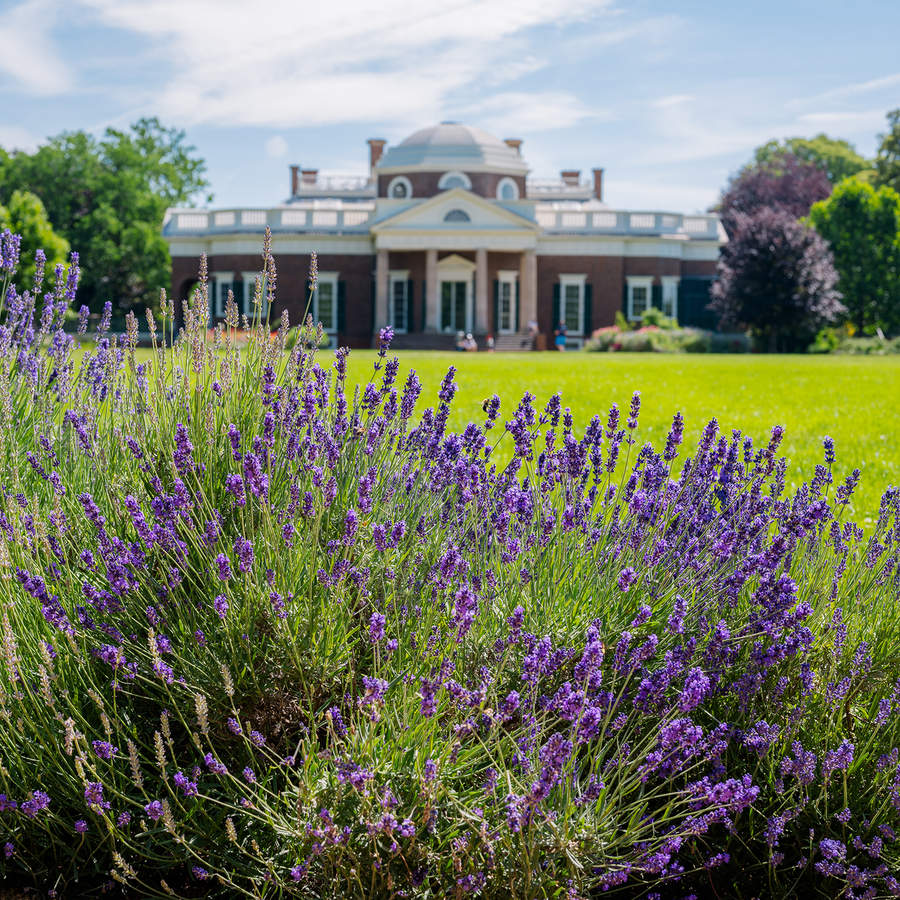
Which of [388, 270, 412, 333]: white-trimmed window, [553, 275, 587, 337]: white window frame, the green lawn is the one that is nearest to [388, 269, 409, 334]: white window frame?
[388, 270, 412, 333]: white-trimmed window

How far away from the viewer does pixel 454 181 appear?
39.5 m

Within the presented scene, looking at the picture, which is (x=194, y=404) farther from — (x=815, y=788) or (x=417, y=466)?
(x=815, y=788)

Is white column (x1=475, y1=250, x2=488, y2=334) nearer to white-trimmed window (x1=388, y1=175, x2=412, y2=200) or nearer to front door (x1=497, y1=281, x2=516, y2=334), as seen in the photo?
front door (x1=497, y1=281, x2=516, y2=334)

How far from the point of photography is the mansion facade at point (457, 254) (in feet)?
121

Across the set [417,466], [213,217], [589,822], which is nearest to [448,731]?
[589,822]

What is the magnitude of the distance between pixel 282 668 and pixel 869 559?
2.45 meters

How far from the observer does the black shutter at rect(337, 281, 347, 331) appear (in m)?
38.2

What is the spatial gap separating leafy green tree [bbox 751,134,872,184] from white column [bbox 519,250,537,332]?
3228 cm

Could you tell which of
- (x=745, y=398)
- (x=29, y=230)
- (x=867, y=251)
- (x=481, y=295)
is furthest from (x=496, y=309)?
(x=745, y=398)

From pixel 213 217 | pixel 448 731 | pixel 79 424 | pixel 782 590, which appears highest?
A: pixel 213 217

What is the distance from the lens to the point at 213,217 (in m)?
39.5

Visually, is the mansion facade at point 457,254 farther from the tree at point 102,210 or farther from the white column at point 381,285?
the tree at point 102,210

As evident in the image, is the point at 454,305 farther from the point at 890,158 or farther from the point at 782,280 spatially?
the point at 890,158

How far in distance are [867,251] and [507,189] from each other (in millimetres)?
15187
